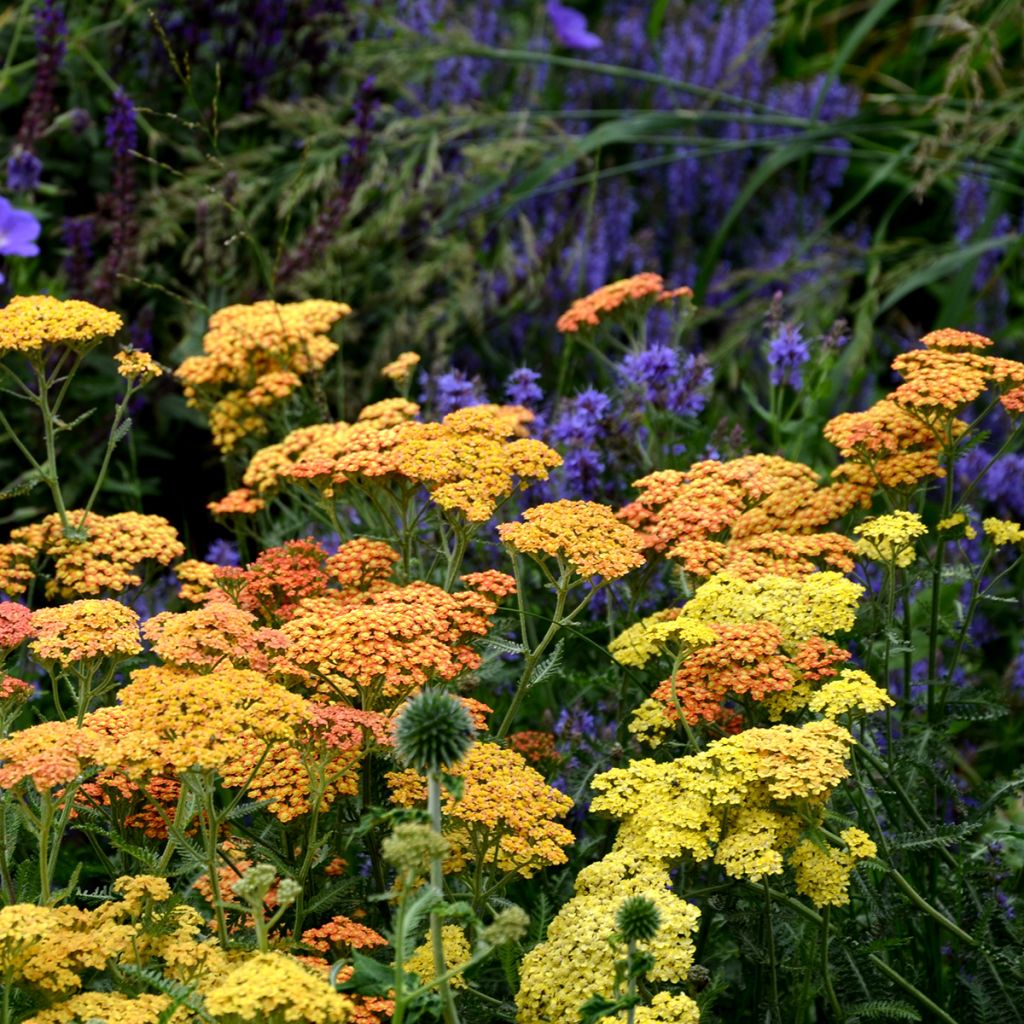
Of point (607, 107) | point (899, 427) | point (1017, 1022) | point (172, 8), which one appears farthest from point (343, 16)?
point (1017, 1022)

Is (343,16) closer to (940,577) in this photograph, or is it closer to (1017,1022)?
(940,577)

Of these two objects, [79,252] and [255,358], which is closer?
[255,358]

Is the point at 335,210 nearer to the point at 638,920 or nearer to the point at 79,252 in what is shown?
Result: the point at 79,252

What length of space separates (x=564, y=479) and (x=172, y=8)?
2397 millimetres

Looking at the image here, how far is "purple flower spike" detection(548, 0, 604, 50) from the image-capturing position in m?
6.49

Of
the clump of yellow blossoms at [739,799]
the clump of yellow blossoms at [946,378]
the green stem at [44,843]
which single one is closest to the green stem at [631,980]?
the clump of yellow blossoms at [739,799]

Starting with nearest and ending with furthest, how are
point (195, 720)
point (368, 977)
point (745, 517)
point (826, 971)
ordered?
point (368, 977), point (195, 720), point (826, 971), point (745, 517)

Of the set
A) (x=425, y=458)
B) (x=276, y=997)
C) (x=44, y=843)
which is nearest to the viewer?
(x=276, y=997)

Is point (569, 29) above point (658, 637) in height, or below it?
above

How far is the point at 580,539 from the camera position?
94.3 inches

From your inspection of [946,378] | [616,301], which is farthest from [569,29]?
[946,378]

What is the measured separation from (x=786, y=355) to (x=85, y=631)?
192 centimetres

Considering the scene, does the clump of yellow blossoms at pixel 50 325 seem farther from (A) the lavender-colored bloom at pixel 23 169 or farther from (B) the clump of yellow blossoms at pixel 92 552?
(A) the lavender-colored bloom at pixel 23 169

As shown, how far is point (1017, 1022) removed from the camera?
2521mm
